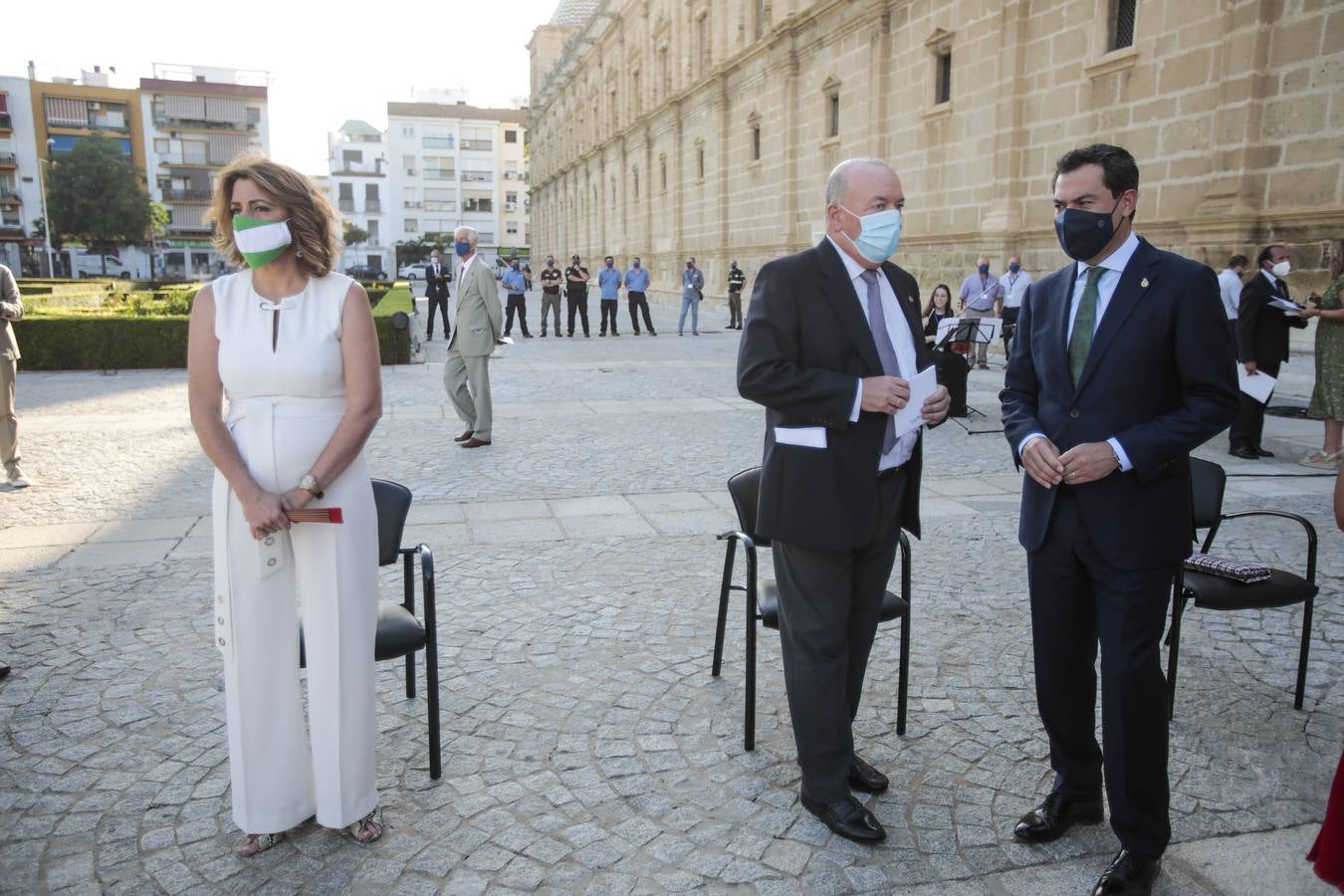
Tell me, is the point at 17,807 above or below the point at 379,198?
below

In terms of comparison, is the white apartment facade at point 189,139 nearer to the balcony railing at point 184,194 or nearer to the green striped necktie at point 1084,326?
the balcony railing at point 184,194

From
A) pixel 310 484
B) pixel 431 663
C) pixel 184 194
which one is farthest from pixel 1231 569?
pixel 184 194

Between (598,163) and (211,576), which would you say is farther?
(598,163)

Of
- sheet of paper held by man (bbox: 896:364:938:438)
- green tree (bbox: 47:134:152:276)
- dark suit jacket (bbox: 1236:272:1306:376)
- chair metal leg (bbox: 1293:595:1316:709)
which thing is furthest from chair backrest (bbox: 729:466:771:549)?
green tree (bbox: 47:134:152:276)

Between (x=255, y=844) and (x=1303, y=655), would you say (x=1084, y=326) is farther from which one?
(x=255, y=844)

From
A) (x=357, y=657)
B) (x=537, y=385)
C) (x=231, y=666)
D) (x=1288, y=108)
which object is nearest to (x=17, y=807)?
(x=231, y=666)

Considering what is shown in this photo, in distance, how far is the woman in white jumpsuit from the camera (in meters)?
2.65

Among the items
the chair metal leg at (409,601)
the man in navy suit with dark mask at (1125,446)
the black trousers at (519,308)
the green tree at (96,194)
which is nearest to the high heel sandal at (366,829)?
the chair metal leg at (409,601)

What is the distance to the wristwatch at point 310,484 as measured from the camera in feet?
8.68

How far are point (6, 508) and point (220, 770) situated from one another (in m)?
4.77

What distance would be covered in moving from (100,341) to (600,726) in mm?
14374

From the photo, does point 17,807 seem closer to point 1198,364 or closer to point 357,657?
point 357,657

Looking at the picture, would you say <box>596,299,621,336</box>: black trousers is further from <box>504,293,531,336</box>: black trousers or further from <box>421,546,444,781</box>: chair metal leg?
<box>421,546,444,781</box>: chair metal leg

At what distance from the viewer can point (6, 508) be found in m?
6.81
